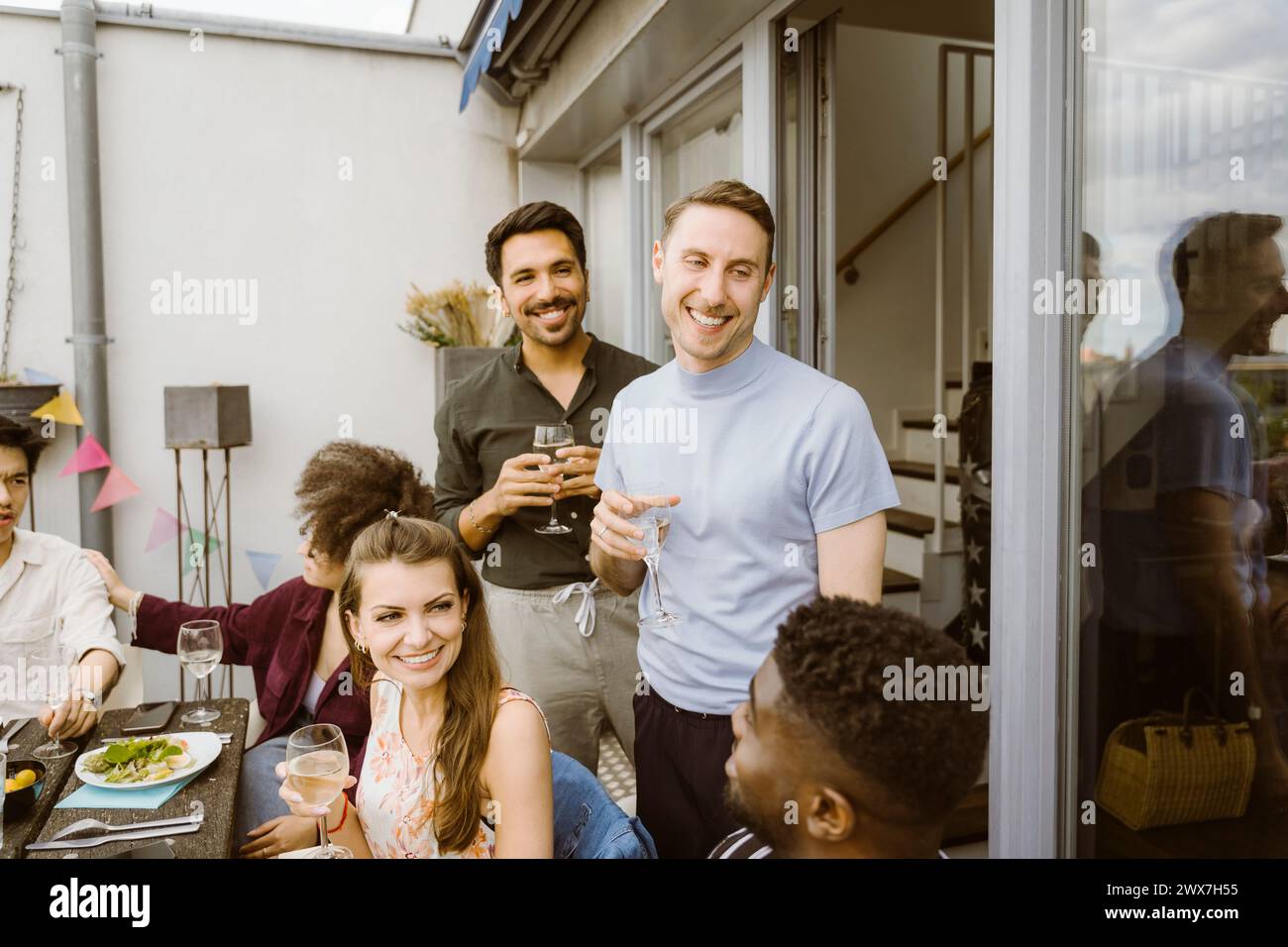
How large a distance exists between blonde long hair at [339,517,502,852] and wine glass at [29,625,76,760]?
76 centimetres

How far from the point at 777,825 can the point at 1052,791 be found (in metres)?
0.54

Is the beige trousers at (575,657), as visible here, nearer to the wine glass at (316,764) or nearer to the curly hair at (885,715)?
→ the wine glass at (316,764)

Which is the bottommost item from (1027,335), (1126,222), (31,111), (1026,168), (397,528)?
(397,528)

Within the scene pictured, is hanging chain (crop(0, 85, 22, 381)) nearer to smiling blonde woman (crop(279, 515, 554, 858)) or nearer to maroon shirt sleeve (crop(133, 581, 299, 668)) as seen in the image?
maroon shirt sleeve (crop(133, 581, 299, 668))

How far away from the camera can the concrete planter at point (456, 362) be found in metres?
1.86

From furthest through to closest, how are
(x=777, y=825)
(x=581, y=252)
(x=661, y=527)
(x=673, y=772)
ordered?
1. (x=581, y=252)
2. (x=673, y=772)
3. (x=661, y=527)
4. (x=777, y=825)

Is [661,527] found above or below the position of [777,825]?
above

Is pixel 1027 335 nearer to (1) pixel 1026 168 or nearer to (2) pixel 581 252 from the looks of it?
(1) pixel 1026 168

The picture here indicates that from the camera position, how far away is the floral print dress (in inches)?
54.0

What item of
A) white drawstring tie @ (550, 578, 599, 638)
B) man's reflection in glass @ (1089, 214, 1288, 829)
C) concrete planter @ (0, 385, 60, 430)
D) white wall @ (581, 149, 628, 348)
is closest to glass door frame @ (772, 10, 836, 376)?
white wall @ (581, 149, 628, 348)

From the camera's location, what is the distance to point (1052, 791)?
4.48 feet

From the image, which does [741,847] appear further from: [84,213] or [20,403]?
[84,213]
